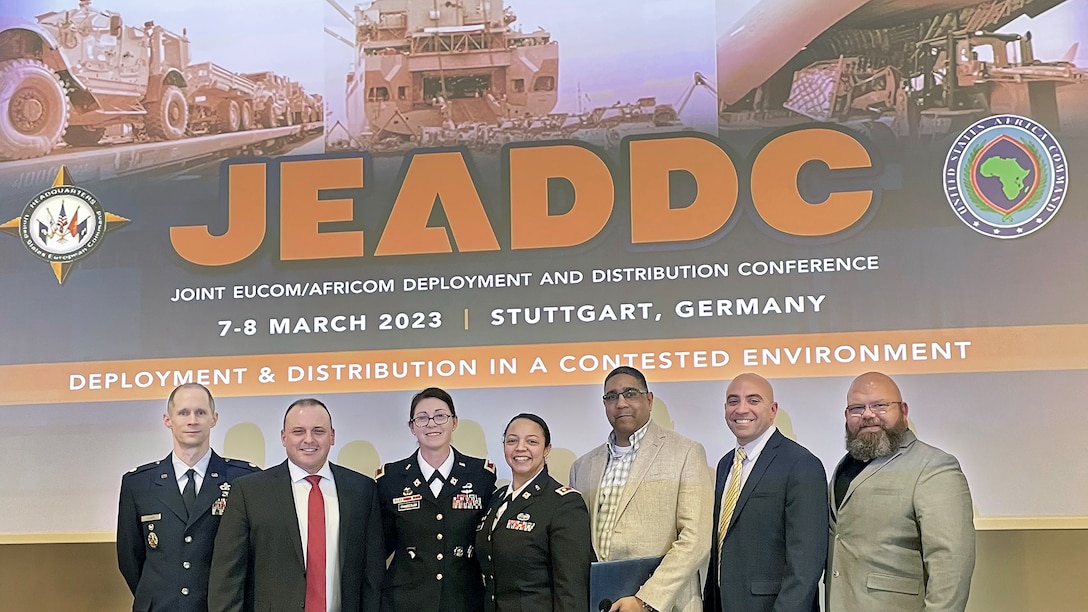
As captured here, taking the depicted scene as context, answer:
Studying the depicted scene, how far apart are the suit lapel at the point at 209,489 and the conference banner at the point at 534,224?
0.33 metres

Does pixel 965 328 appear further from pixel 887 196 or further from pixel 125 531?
pixel 125 531

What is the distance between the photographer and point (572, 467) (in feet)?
12.7

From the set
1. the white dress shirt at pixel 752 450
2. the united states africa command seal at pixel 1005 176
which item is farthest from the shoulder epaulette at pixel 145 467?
the united states africa command seal at pixel 1005 176

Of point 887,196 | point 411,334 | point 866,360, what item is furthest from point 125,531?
point 887,196

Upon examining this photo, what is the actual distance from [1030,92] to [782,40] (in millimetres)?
919

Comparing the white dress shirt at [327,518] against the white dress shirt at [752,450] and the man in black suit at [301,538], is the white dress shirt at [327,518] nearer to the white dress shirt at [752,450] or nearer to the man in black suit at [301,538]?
the man in black suit at [301,538]

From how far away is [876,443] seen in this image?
3486 millimetres

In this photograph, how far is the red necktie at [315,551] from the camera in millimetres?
3568

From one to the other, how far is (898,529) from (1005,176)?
4.92 ft

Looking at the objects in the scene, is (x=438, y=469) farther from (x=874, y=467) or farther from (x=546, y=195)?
(x=874, y=467)

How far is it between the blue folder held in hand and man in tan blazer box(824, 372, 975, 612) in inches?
23.5

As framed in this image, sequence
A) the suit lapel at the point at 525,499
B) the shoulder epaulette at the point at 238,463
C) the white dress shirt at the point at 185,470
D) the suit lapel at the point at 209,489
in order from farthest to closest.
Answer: the shoulder epaulette at the point at 238,463
the white dress shirt at the point at 185,470
the suit lapel at the point at 209,489
the suit lapel at the point at 525,499

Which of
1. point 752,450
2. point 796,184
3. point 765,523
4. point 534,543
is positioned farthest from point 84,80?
point 765,523

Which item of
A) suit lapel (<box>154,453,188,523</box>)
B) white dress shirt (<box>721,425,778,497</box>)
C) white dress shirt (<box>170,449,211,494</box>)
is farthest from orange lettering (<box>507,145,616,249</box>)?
suit lapel (<box>154,453,188,523</box>)
